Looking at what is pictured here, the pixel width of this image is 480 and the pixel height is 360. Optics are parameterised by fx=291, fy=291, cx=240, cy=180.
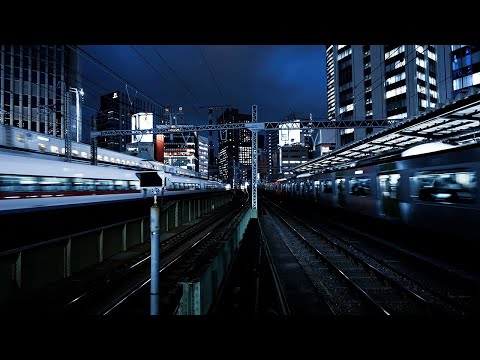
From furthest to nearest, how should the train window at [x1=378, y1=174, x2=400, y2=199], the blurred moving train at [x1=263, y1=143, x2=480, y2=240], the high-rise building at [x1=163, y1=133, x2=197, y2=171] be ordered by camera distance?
1. the high-rise building at [x1=163, y1=133, x2=197, y2=171]
2. the train window at [x1=378, y1=174, x2=400, y2=199]
3. the blurred moving train at [x1=263, y1=143, x2=480, y2=240]

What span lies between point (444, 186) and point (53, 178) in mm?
14858

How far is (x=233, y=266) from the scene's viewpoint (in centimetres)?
950

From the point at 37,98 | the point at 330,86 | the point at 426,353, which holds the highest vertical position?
the point at 330,86

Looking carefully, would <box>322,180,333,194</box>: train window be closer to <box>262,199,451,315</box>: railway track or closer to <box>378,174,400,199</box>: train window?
<box>378,174,400,199</box>: train window

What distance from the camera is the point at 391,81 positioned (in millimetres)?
64062

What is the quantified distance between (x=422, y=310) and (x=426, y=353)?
4473 millimetres

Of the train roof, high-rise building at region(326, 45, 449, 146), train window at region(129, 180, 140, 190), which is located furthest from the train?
high-rise building at region(326, 45, 449, 146)

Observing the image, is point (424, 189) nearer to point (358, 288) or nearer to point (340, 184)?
point (358, 288)

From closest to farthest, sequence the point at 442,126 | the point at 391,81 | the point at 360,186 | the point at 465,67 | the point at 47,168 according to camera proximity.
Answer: the point at 442,126 → the point at 47,168 → the point at 360,186 → the point at 465,67 → the point at 391,81

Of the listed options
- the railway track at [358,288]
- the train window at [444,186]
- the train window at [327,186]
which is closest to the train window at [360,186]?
the train window at [327,186]

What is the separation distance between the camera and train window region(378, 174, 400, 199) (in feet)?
37.6

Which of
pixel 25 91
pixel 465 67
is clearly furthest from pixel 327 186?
pixel 25 91
